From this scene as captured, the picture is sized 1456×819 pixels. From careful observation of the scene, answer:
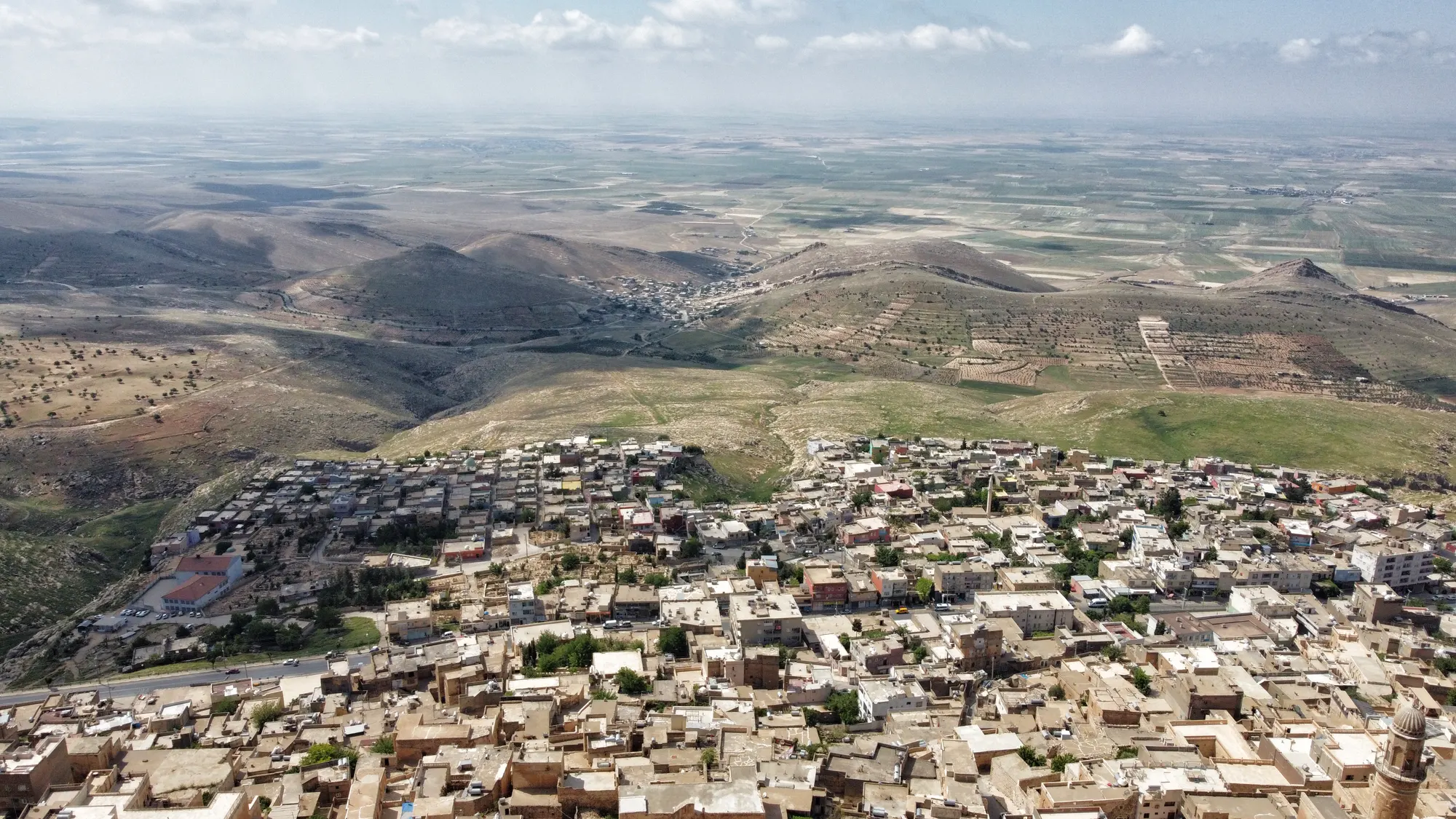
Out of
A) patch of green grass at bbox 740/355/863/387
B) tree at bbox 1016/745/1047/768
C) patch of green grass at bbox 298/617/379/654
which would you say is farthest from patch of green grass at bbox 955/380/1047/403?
tree at bbox 1016/745/1047/768

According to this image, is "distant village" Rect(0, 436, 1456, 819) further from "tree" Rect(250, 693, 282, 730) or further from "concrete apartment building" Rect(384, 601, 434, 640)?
"concrete apartment building" Rect(384, 601, 434, 640)

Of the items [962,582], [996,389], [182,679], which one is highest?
[962,582]

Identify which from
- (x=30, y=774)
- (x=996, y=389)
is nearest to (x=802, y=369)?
(x=996, y=389)

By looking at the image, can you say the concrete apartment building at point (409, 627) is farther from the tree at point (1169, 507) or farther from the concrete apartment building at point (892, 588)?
the tree at point (1169, 507)

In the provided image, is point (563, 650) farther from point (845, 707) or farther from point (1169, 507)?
point (1169, 507)

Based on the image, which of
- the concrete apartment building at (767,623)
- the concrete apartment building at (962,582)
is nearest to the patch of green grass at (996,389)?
the concrete apartment building at (962,582)

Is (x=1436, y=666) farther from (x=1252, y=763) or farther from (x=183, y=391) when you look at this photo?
(x=183, y=391)

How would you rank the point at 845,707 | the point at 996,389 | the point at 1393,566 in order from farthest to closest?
the point at 996,389 < the point at 1393,566 < the point at 845,707
